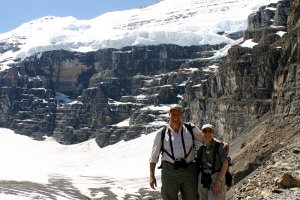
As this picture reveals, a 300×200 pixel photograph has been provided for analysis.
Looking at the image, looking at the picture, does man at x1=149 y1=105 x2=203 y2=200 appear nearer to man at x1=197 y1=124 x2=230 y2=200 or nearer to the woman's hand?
man at x1=197 y1=124 x2=230 y2=200

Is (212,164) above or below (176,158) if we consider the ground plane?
below

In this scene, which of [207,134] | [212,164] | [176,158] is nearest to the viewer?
[176,158]

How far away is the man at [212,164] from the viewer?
43.2ft

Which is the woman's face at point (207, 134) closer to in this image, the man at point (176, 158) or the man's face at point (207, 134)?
the man's face at point (207, 134)

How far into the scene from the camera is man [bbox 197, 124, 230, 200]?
43.2ft

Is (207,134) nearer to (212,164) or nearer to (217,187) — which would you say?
(212,164)

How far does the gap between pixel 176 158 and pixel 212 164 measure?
1031 millimetres

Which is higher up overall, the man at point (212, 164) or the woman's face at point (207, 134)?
the woman's face at point (207, 134)

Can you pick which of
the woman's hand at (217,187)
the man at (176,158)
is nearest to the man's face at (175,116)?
the man at (176,158)

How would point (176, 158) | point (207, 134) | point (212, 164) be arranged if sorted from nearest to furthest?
point (176, 158)
point (207, 134)
point (212, 164)

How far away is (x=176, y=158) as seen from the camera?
41.7 ft

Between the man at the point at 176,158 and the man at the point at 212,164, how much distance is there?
342 millimetres

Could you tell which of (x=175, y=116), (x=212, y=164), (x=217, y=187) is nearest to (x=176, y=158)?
(x=175, y=116)

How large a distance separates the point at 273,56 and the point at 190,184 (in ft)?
343
